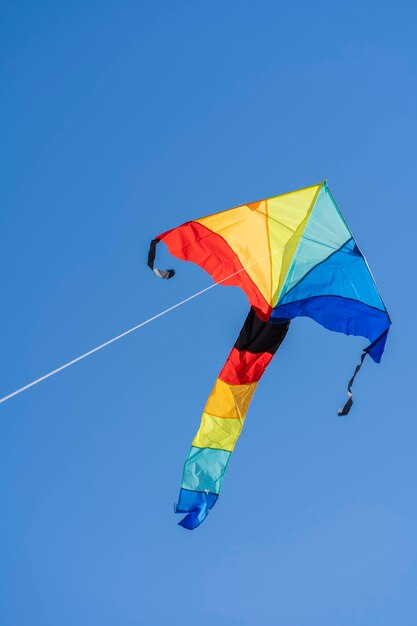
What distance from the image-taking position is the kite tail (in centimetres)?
827

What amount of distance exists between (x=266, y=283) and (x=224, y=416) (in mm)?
A: 1556

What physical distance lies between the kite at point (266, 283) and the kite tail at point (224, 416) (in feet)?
0.04

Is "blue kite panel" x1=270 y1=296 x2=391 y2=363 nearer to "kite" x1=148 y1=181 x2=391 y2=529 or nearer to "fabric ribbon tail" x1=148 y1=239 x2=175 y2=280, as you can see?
"kite" x1=148 y1=181 x2=391 y2=529

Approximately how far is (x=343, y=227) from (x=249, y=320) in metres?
1.43

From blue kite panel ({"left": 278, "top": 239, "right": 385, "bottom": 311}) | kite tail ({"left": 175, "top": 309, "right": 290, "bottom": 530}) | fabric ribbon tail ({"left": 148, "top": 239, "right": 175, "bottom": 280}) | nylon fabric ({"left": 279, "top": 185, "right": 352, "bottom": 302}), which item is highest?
fabric ribbon tail ({"left": 148, "top": 239, "right": 175, "bottom": 280})

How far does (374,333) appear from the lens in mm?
7988

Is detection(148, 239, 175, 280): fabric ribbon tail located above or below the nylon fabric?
above

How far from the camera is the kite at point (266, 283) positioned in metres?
8.08

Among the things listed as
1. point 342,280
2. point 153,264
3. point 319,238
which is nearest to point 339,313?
point 342,280

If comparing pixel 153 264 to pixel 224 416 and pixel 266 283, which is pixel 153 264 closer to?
pixel 266 283

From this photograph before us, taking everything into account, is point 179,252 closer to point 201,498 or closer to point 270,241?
point 270,241

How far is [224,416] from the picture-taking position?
8.48m

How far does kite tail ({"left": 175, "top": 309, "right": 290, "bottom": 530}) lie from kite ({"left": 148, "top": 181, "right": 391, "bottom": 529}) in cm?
1

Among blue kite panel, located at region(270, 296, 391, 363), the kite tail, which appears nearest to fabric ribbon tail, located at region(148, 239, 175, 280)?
the kite tail
